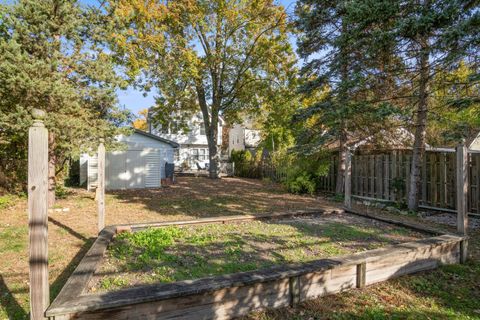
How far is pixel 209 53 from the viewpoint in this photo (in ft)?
58.8

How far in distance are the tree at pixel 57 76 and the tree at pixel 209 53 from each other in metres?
4.99

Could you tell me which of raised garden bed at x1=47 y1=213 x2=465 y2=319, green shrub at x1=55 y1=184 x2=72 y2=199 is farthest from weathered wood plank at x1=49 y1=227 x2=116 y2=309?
green shrub at x1=55 y1=184 x2=72 y2=199

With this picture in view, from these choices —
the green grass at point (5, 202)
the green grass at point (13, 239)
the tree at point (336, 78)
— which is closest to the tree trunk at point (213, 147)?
the tree at point (336, 78)

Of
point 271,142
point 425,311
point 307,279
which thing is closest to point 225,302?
point 307,279

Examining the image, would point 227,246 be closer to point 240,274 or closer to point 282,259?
point 282,259

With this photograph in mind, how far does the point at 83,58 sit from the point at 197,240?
6.75 meters

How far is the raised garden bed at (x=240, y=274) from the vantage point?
102 inches

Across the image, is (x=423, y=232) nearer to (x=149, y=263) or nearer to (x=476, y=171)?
(x=476, y=171)

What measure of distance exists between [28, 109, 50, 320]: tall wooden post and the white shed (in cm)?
1210

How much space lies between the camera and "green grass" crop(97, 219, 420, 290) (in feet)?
12.3

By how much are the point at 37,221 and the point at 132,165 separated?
42.1ft

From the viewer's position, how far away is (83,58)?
8.59 m

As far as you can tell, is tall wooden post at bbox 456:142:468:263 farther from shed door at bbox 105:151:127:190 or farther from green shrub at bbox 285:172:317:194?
shed door at bbox 105:151:127:190

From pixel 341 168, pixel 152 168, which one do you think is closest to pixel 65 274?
pixel 341 168
